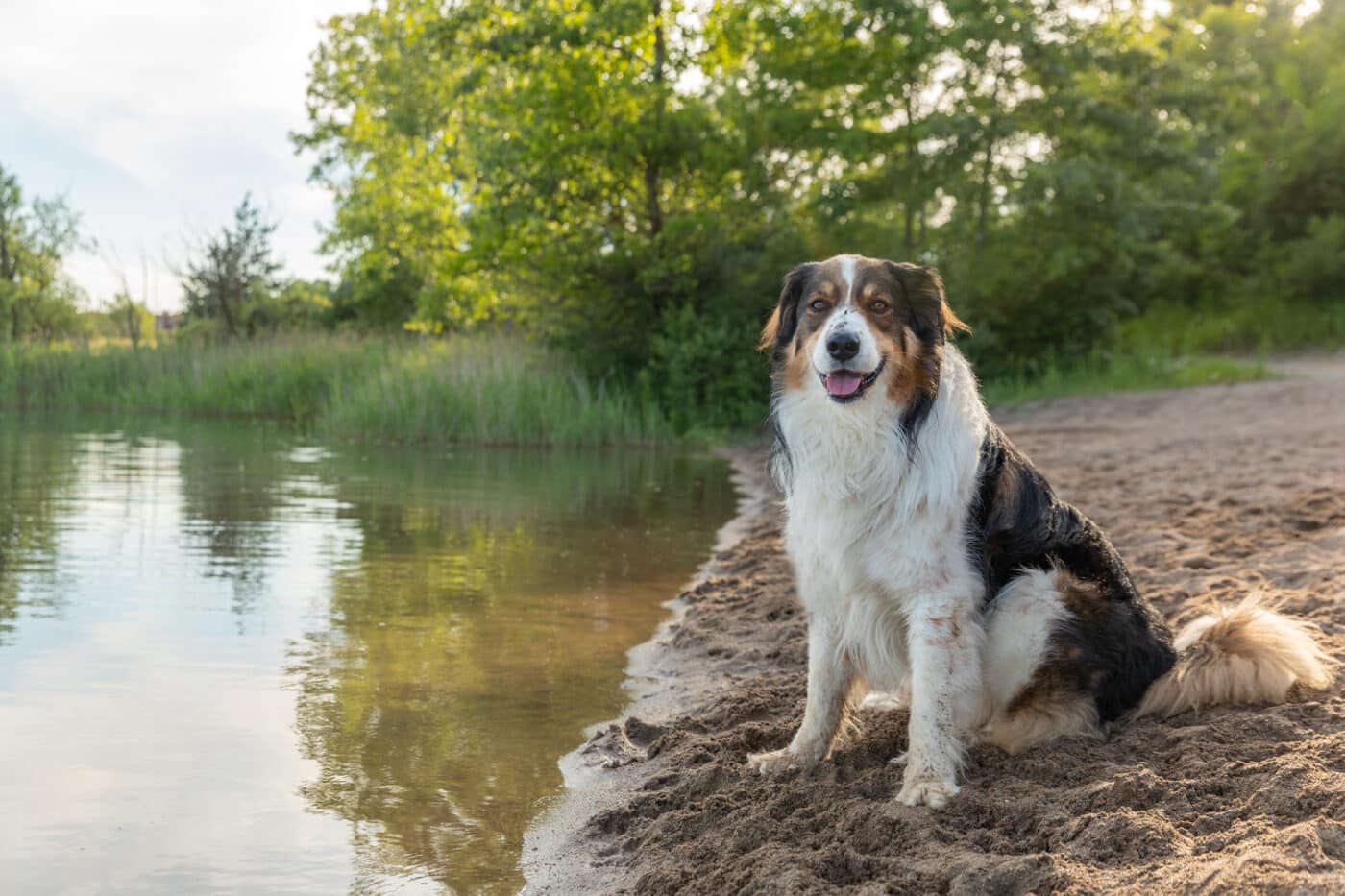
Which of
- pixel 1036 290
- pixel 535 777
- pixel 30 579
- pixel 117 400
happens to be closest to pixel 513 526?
pixel 30 579

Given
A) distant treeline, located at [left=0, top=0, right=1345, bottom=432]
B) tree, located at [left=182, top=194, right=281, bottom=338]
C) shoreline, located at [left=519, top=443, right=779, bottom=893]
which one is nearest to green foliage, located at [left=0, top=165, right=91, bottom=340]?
tree, located at [left=182, top=194, right=281, bottom=338]

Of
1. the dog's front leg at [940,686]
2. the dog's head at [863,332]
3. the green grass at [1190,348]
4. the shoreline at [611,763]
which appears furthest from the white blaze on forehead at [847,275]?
the green grass at [1190,348]

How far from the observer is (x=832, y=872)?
3172mm

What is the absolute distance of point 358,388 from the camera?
20.2m

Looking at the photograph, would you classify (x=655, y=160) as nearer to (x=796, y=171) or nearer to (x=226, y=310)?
(x=796, y=171)

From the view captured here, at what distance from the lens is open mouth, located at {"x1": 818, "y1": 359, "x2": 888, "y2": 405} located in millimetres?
3947

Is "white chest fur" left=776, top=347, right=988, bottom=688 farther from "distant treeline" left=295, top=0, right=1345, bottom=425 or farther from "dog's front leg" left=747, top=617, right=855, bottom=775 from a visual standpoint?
"distant treeline" left=295, top=0, right=1345, bottom=425

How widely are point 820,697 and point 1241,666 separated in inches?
58.1

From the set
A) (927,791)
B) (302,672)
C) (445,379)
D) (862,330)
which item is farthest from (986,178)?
(927,791)

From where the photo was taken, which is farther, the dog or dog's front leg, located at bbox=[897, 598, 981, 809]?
the dog

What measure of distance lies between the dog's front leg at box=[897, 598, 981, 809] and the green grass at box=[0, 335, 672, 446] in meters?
15.1

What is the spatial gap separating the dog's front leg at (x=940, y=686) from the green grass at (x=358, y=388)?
15081mm

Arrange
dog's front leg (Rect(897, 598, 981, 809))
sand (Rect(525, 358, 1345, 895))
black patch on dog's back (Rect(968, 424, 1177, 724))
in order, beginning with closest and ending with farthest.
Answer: sand (Rect(525, 358, 1345, 895)) → dog's front leg (Rect(897, 598, 981, 809)) → black patch on dog's back (Rect(968, 424, 1177, 724))

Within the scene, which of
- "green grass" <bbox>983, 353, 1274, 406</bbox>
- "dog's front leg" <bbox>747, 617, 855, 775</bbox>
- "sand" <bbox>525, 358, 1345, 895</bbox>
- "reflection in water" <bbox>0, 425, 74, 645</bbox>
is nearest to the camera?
"sand" <bbox>525, 358, 1345, 895</bbox>
